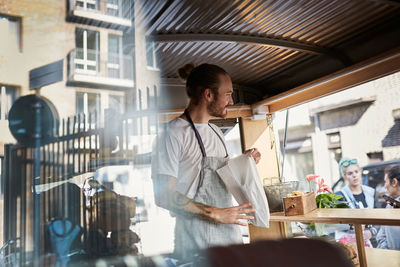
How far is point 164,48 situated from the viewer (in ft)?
8.41

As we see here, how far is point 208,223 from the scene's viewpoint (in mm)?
1173

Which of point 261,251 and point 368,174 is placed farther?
point 368,174

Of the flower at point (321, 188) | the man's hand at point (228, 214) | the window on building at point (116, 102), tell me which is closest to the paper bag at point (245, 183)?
the man's hand at point (228, 214)

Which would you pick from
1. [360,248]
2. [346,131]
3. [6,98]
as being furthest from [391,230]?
[346,131]

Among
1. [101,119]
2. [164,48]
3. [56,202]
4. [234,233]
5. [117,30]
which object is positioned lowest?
[234,233]

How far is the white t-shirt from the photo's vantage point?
1130 millimetres

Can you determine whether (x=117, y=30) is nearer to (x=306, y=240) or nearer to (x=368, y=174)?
(x=306, y=240)

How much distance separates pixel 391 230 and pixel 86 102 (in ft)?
10.2

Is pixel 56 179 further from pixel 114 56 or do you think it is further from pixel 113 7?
pixel 113 7

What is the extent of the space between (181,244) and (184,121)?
42 centimetres

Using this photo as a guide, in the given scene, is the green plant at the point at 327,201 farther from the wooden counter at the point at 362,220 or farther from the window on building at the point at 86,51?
the window on building at the point at 86,51

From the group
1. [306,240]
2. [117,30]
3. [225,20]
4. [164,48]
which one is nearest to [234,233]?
[306,240]

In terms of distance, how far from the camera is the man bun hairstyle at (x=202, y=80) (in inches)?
49.7

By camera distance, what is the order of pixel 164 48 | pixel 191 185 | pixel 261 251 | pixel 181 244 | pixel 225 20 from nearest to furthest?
pixel 261 251, pixel 181 244, pixel 191 185, pixel 225 20, pixel 164 48
